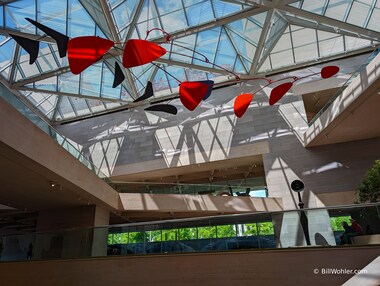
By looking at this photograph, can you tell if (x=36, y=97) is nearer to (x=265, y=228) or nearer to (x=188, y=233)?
(x=188, y=233)

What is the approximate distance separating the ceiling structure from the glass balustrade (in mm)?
8418

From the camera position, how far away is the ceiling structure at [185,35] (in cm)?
1564

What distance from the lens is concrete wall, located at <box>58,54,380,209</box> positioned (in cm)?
1711

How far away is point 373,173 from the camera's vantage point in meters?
9.89

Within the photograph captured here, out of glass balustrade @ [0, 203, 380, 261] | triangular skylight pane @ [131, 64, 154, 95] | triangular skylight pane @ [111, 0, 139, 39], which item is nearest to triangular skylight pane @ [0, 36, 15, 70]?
triangular skylight pane @ [111, 0, 139, 39]

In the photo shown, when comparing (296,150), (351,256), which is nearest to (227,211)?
(296,150)

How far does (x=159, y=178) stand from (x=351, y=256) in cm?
1687

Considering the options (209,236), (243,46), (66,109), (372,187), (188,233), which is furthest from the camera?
(66,109)

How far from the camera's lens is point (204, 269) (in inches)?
378

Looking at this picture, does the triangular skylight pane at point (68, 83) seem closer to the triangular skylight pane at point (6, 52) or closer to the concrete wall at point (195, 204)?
the triangular skylight pane at point (6, 52)

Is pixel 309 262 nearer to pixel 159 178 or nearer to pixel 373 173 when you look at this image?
pixel 373 173

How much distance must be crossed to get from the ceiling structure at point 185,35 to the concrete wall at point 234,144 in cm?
226

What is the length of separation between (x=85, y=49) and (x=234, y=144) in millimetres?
14251

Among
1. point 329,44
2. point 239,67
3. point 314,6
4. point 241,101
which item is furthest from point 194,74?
point 241,101
